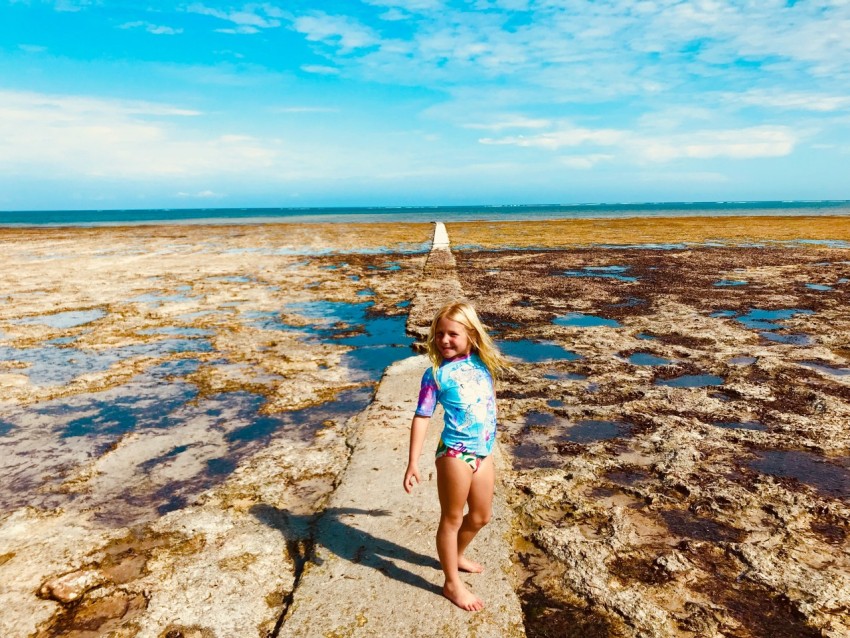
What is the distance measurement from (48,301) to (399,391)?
35.9ft

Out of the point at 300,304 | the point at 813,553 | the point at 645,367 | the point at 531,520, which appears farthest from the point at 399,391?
the point at 300,304

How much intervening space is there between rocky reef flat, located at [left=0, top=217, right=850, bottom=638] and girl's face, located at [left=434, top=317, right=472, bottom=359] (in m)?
1.34

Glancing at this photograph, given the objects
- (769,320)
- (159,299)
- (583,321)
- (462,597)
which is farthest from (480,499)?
(159,299)

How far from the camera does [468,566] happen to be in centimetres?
312

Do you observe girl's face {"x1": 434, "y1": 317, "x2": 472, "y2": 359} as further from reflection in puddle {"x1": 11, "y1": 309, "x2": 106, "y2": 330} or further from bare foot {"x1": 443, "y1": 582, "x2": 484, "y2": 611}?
reflection in puddle {"x1": 11, "y1": 309, "x2": 106, "y2": 330}

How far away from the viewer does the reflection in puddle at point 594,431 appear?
5105 millimetres

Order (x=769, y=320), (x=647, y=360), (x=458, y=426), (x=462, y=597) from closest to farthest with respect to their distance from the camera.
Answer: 1. (x=458, y=426)
2. (x=462, y=597)
3. (x=647, y=360)
4. (x=769, y=320)

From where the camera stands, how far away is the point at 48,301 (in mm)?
12914

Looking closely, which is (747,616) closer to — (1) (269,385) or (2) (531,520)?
(2) (531,520)

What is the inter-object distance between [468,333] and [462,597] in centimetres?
138

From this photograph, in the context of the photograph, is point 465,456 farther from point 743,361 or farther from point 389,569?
point 743,361

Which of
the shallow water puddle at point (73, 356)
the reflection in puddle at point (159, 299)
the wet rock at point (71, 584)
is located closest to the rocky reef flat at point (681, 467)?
the wet rock at point (71, 584)

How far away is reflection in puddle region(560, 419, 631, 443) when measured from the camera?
16.8 ft

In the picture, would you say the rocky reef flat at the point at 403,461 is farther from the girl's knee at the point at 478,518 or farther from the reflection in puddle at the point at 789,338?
the girl's knee at the point at 478,518
